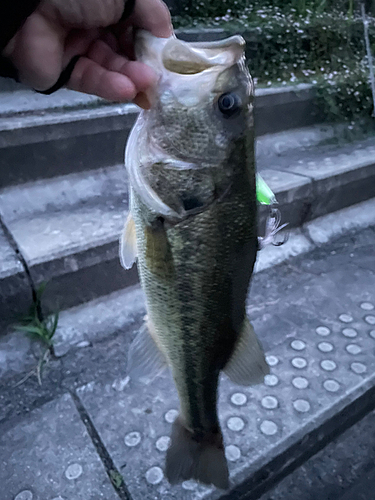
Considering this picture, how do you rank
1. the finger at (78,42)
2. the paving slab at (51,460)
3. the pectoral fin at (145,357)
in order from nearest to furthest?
the finger at (78,42) → the pectoral fin at (145,357) → the paving slab at (51,460)

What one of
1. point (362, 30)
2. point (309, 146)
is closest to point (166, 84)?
point (309, 146)

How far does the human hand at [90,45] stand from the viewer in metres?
0.96

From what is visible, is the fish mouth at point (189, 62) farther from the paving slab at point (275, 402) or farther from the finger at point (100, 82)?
the paving slab at point (275, 402)

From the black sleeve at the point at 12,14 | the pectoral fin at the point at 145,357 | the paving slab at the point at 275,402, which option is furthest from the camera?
the paving slab at the point at 275,402

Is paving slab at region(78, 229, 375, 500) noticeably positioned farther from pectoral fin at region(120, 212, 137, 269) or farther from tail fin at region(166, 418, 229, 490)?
pectoral fin at region(120, 212, 137, 269)

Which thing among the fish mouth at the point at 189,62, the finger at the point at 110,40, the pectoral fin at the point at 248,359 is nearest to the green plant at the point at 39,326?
the pectoral fin at the point at 248,359

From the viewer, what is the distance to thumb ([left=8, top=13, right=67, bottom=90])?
1.03 metres

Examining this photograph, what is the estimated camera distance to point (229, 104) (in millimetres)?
962

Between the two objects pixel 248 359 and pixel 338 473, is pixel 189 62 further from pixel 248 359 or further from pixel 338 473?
pixel 338 473

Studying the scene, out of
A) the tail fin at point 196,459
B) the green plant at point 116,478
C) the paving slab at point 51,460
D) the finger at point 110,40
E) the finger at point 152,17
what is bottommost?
the green plant at point 116,478

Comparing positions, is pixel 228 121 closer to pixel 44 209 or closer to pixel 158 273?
pixel 158 273

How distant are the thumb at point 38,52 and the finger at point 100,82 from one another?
0.06 m

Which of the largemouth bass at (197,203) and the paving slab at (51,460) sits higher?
the largemouth bass at (197,203)

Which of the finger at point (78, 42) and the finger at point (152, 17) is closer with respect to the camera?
the finger at point (152, 17)
